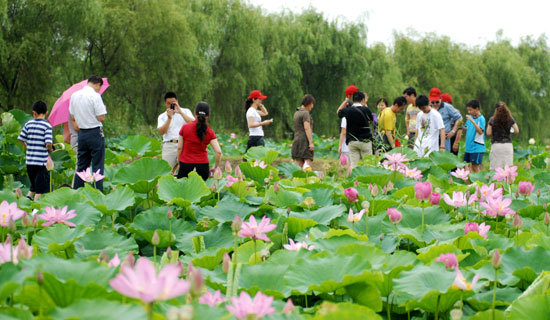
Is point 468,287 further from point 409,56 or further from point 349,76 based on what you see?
point 409,56

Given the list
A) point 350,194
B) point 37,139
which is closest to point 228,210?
point 350,194

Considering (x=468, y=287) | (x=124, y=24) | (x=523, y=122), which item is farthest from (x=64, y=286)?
(x=523, y=122)

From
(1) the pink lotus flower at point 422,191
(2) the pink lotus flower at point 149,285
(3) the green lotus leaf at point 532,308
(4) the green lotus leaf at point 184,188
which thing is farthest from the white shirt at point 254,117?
(2) the pink lotus flower at point 149,285

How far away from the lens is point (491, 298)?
1.33m

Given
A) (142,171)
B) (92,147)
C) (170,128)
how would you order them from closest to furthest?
1. (142,171)
2. (92,147)
3. (170,128)

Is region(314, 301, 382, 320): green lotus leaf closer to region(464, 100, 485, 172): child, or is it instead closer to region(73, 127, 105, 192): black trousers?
region(73, 127, 105, 192): black trousers

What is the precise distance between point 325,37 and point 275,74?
6.77 feet

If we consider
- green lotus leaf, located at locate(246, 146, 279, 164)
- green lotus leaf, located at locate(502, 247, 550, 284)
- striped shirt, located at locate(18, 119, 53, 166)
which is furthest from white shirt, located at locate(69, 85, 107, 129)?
green lotus leaf, located at locate(502, 247, 550, 284)

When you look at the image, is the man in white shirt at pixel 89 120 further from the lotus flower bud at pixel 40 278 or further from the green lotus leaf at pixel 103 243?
the lotus flower bud at pixel 40 278

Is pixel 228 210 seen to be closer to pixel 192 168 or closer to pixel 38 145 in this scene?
pixel 192 168

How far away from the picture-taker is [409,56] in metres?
19.4

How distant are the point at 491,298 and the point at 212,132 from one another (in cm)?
283

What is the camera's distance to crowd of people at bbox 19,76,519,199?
3993 mm

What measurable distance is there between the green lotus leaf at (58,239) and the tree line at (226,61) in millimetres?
8733
